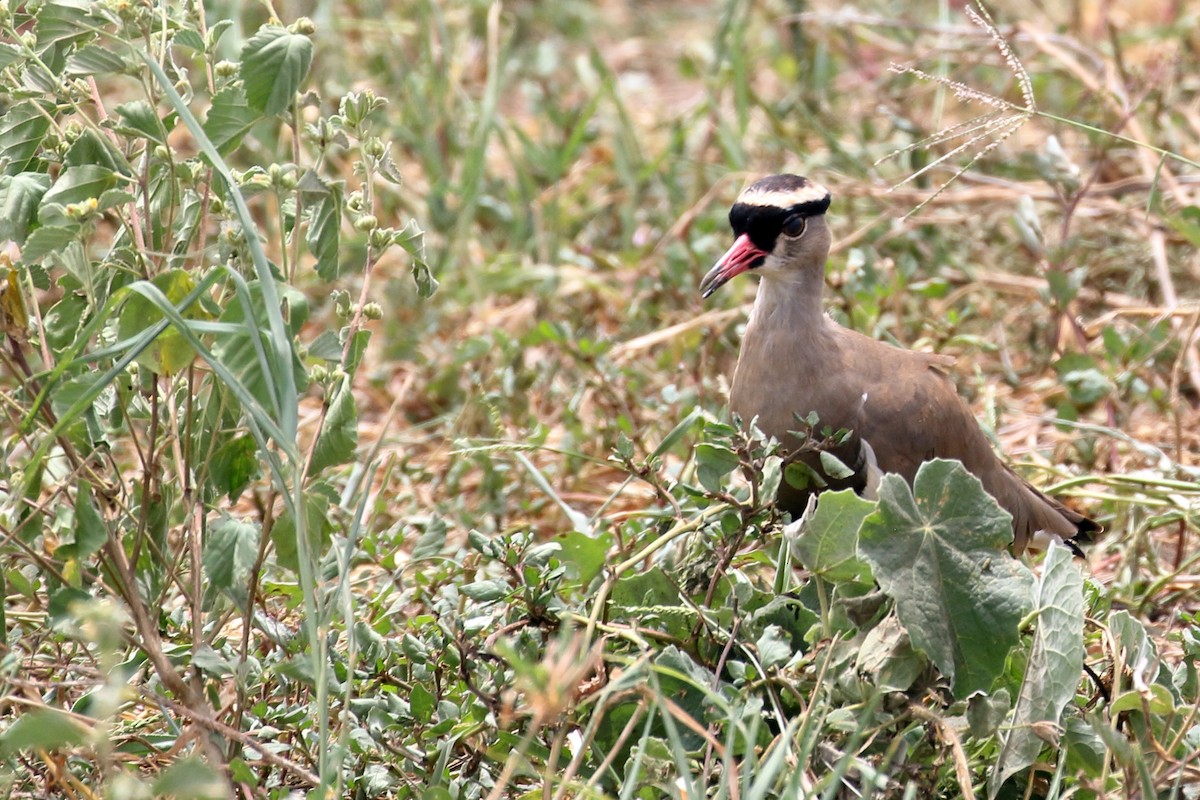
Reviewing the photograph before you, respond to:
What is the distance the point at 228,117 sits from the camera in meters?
1.96

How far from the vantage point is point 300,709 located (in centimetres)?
208

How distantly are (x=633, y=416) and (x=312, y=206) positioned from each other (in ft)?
5.49

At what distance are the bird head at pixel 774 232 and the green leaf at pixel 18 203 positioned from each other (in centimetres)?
149

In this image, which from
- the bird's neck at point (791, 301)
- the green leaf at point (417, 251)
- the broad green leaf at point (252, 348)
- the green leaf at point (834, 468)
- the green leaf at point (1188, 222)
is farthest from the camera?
the green leaf at point (1188, 222)

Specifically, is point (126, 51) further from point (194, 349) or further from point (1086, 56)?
point (1086, 56)

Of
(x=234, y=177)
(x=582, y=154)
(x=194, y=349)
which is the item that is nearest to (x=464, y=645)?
(x=194, y=349)

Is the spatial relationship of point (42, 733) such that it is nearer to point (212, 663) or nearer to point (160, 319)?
point (212, 663)

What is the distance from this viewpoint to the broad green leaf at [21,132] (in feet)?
6.78

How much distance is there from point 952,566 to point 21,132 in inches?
56.9

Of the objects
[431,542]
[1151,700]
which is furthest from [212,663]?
[1151,700]

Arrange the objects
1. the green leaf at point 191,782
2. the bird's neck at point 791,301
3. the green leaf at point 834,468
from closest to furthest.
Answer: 1. the green leaf at point 191,782
2. the green leaf at point 834,468
3. the bird's neck at point 791,301

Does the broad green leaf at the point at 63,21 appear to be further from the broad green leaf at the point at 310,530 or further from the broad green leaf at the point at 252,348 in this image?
the broad green leaf at the point at 310,530

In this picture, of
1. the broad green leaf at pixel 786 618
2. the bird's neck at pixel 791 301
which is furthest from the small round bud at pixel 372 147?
the bird's neck at pixel 791 301

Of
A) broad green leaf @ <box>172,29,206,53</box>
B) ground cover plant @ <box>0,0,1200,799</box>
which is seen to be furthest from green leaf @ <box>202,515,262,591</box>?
broad green leaf @ <box>172,29,206,53</box>
